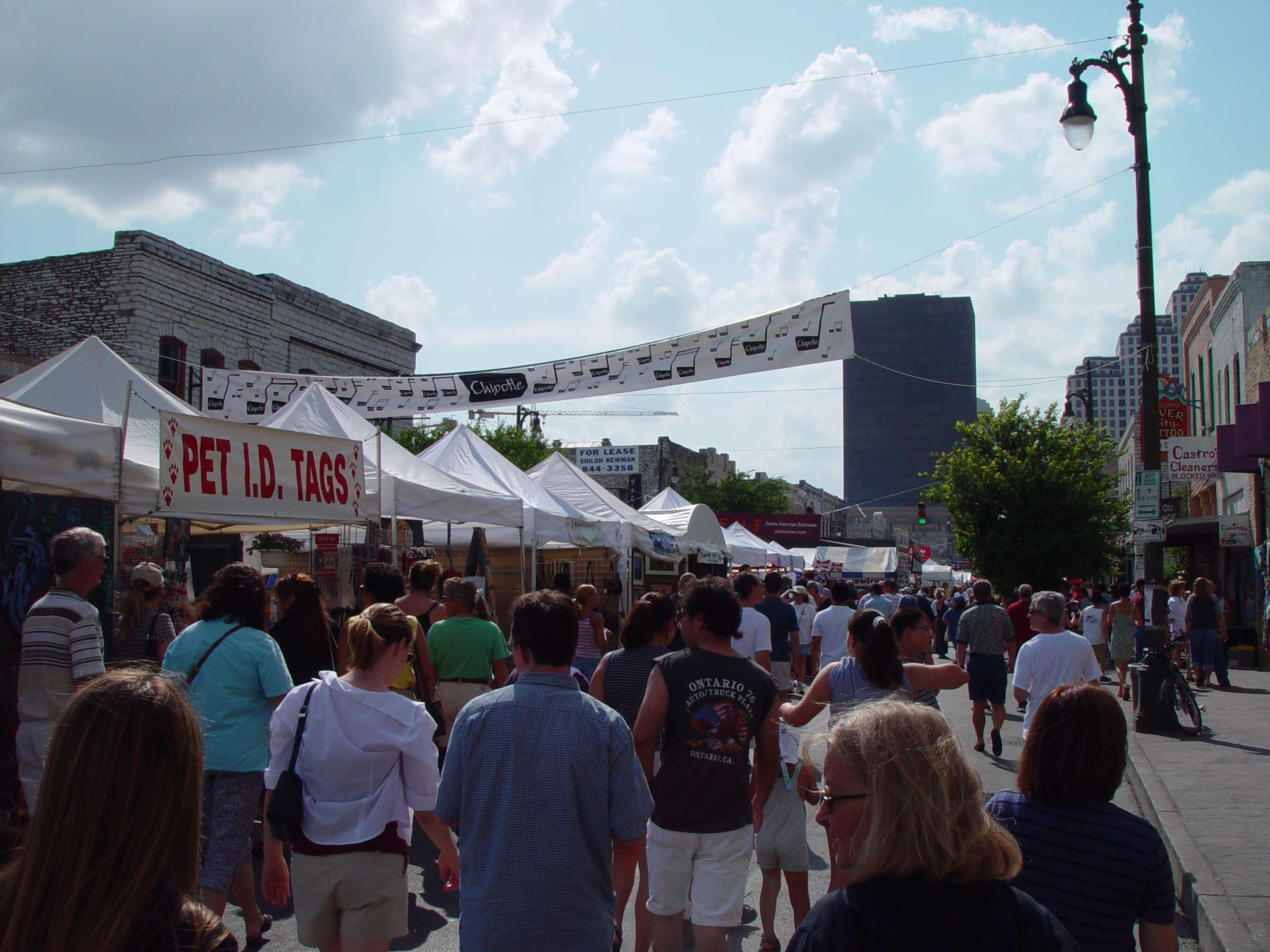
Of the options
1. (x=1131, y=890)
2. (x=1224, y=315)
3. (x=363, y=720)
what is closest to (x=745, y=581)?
(x=363, y=720)

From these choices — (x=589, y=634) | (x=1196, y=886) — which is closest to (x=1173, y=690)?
(x=1196, y=886)

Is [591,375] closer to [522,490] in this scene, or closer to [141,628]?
[522,490]

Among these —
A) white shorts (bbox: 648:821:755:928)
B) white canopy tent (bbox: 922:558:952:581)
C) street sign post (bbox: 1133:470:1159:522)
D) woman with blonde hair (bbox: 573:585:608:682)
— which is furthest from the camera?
white canopy tent (bbox: 922:558:952:581)

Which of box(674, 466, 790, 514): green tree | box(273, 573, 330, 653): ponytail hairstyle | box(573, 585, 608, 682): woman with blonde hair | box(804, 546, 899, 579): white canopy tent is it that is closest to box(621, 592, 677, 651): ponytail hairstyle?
box(273, 573, 330, 653): ponytail hairstyle

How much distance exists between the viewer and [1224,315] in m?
26.2

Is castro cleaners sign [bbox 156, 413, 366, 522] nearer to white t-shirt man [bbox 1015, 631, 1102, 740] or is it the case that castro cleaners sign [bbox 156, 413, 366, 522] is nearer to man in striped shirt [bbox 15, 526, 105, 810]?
man in striped shirt [bbox 15, 526, 105, 810]

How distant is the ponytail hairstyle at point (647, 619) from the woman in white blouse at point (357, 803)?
2084mm

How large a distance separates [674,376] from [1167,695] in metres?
7.07

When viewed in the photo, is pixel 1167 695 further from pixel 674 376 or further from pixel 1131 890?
pixel 1131 890

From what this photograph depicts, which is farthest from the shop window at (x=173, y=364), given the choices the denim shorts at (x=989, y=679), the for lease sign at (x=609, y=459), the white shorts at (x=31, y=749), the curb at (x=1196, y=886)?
the for lease sign at (x=609, y=459)

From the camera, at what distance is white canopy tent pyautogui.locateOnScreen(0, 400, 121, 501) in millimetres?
5449

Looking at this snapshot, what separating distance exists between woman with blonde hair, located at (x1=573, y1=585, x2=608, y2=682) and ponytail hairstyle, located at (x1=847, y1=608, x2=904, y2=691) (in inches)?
132

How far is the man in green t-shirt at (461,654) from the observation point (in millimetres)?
6625

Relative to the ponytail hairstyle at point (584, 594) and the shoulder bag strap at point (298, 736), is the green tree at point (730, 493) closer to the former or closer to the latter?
the ponytail hairstyle at point (584, 594)
